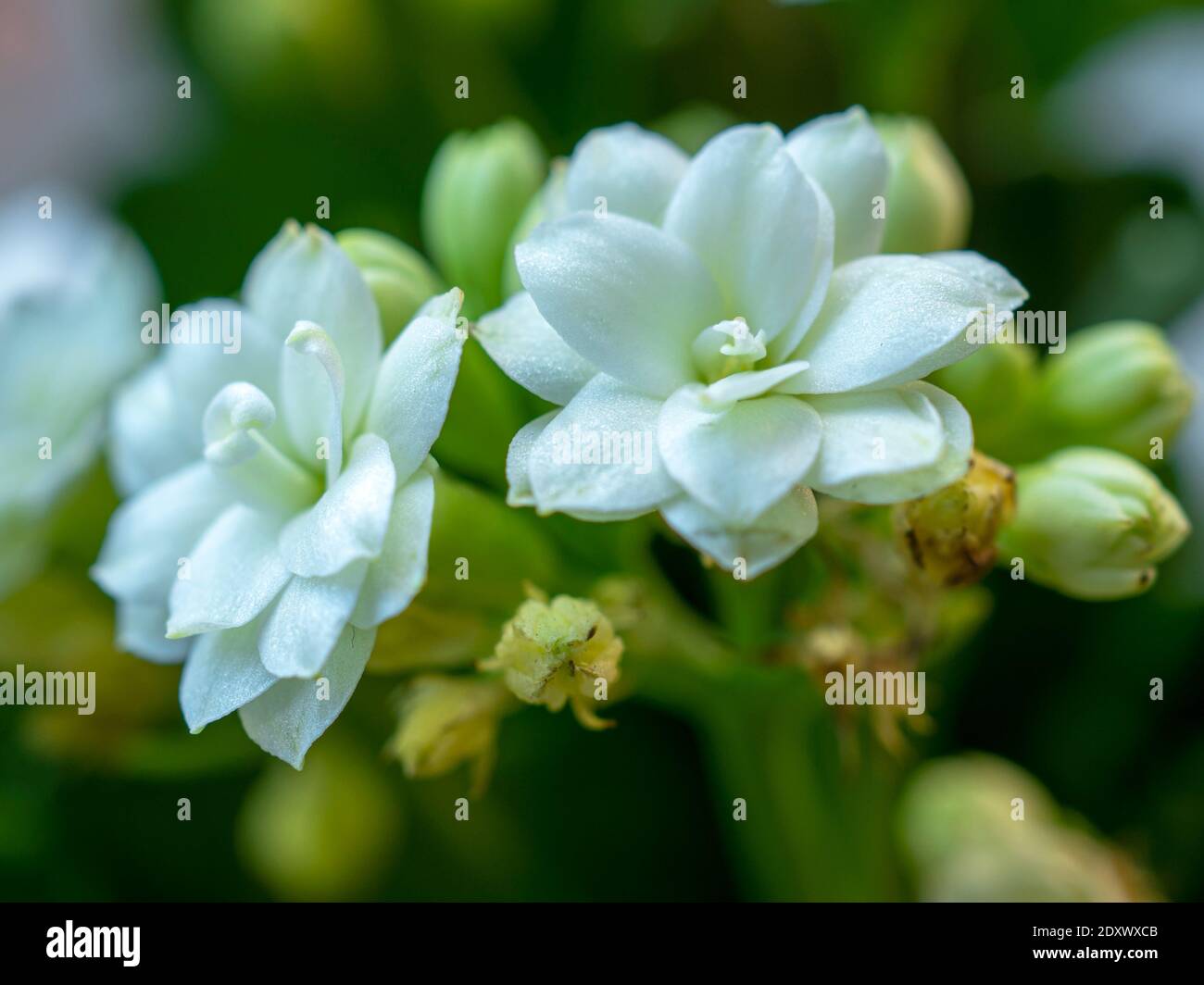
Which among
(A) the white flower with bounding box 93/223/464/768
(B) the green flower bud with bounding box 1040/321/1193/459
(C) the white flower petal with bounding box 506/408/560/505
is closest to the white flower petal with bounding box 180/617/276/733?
(A) the white flower with bounding box 93/223/464/768

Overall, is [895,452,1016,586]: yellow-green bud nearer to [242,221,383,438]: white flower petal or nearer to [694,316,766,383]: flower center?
[694,316,766,383]: flower center

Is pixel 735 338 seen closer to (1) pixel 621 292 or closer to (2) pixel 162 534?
(1) pixel 621 292

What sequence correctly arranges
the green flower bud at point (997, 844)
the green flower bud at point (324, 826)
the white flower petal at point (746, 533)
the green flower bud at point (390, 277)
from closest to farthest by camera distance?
the white flower petal at point (746, 533), the green flower bud at point (390, 277), the green flower bud at point (997, 844), the green flower bud at point (324, 826)

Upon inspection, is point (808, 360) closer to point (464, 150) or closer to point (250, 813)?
point (464, 150)

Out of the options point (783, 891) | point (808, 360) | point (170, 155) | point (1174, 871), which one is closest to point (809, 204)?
point (808, 360)

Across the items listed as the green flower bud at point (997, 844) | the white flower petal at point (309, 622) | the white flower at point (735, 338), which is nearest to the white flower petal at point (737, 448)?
the white flower at point (735, 338)

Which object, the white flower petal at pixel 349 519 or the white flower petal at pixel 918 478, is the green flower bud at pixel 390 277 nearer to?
the white flower petal at pixel 349 519
